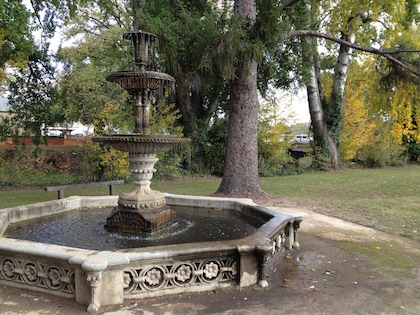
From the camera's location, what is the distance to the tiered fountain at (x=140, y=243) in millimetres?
4168

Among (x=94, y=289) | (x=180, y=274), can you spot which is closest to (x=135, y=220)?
(x=180, y=274)

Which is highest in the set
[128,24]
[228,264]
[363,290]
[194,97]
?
[128,24]

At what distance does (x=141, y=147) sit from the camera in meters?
6.25

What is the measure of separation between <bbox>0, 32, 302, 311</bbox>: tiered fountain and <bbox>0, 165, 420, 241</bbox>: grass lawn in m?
3.69

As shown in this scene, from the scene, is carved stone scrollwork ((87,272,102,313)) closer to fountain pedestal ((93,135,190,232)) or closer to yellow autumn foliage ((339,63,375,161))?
fountain pedestal ((93,135,190,232))

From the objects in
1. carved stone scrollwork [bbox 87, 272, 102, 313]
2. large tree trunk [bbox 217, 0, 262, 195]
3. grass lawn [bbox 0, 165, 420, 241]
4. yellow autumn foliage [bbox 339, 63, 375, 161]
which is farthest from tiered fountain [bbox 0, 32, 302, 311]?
yellow autumn foliage [bbox 339, 63, 375, 161]

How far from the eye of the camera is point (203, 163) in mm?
21078

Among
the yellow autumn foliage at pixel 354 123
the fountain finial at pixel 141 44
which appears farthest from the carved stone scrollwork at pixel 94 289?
the yellow autumn foliage at pixel 354 123

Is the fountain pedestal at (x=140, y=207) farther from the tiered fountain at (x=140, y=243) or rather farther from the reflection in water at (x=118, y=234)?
the reflection in water at (x=118, y=234)

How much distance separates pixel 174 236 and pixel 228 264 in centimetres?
162

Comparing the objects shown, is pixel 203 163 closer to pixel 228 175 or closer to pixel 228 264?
pixel 228 175

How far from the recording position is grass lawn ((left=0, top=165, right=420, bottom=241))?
9188 millimetres

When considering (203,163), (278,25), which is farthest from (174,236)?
(203,163)

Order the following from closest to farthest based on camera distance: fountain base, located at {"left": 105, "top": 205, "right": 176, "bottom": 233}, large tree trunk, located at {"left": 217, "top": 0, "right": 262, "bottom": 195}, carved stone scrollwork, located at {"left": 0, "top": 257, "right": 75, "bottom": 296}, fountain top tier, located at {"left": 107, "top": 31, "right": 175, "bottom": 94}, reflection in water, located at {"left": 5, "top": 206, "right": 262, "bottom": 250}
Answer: carved stone scrollwork, located at {"left": 0, "top": 257, "right": 75, "bottom": 296}
reflection in water, located at {"left": 5, "top": 206, "right": 262, "bottom": 250}
fountain top tier, located at {"left": 107, "top": 31, "right": 175, "bottom": 94}
fountain base, located at {"left": 105, "top": 205, "right": 176, "bottom": 233}
large tree trunk, located at {"left": 217, "top": 0, "right": 262, "bottom": 195}
